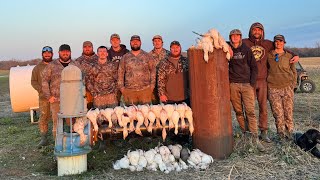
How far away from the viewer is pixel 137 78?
830 cm

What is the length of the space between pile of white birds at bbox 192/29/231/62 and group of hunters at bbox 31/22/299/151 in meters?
0.81

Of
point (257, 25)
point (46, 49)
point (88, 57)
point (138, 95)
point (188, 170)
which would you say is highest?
point (257, 25)

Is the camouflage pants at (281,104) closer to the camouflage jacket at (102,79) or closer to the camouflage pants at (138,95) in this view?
the camouflage pants at (138,95)

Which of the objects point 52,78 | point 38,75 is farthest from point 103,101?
point 38,75

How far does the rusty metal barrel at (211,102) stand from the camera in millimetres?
7148

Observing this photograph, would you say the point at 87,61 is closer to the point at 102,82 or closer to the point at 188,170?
the point at 102,82

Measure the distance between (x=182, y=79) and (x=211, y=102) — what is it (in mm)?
1055

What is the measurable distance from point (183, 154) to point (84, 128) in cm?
189

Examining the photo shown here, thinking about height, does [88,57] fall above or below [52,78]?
above

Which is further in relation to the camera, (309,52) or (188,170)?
(309,52)

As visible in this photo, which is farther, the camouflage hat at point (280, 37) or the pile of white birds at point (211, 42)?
the camouflage hat at point (280, 37)

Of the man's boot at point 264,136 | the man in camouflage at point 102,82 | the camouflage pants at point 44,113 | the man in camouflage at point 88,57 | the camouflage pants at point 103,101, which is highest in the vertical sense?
the man in camouflage at point 88,57

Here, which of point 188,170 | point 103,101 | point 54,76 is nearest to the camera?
point 188,170

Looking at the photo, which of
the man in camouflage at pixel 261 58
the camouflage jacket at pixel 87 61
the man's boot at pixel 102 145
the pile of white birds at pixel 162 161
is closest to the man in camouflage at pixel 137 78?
the camouflage jacket at pixel 87 61
